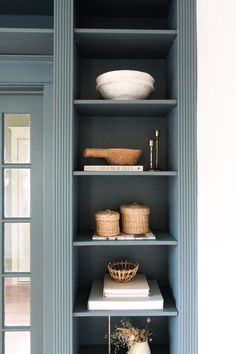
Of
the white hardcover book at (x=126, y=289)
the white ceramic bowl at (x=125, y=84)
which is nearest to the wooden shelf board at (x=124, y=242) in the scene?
the white hardcover book at (x=126, y=289)

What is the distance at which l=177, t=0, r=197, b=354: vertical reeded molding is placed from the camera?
147cm

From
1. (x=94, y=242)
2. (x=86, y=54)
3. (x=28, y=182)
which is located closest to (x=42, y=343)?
(x=94, y=242)

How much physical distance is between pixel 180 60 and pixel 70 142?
65 cm

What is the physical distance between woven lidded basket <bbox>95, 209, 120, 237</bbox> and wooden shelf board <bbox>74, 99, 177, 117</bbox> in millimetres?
527

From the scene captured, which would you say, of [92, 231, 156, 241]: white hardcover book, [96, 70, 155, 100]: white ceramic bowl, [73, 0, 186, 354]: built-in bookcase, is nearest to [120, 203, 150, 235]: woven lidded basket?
[92, 231, 156, 241]: white hardcover book

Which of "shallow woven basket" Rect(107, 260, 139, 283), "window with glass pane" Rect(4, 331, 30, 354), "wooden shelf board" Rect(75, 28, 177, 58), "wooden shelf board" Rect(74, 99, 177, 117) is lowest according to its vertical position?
"window with glass pane" Rect(4, 331, 30, 354)

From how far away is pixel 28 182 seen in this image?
185cm

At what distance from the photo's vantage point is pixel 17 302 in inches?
72.7

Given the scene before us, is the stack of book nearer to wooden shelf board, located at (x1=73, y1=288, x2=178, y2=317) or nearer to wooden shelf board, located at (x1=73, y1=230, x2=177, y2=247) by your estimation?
wooden shelf board, located at (x1=73, y1=288, x2=178, y2=317)
